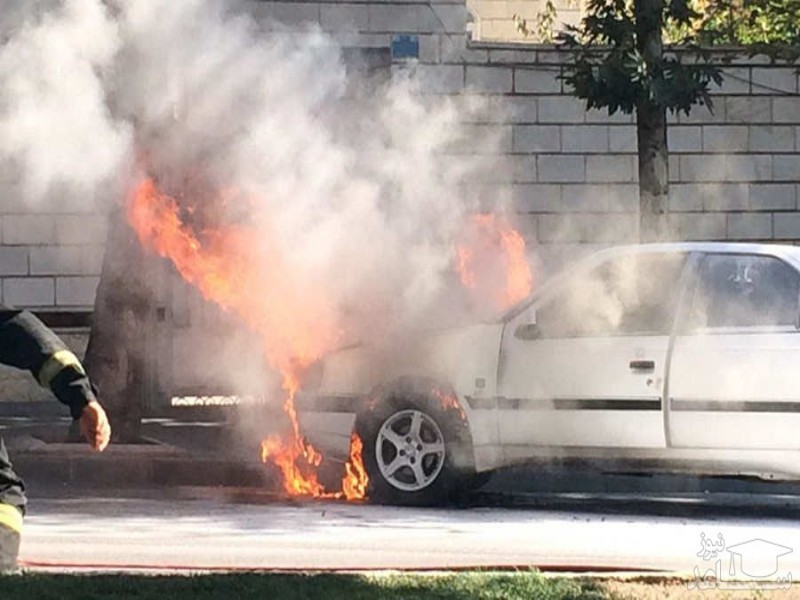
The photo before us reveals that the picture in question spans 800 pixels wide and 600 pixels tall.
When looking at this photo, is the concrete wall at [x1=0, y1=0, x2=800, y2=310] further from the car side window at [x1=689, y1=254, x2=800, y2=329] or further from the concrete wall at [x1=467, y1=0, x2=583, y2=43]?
the car side window at [x1=689, y1=254, x2=800, y2=329]

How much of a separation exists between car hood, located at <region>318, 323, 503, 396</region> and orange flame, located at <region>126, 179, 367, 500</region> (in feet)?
0.90

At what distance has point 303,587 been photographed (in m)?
7.61

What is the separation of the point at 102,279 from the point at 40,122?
2.47 m

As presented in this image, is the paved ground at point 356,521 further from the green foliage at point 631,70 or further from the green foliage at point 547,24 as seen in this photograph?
the green foliage at point 547,24

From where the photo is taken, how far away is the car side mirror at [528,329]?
37.2 ft

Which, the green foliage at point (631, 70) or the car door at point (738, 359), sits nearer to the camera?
the car door at point (738, 359)

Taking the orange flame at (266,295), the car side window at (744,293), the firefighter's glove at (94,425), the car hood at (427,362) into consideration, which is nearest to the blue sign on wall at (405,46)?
the orange flame at (266,295)

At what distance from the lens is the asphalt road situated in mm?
9188

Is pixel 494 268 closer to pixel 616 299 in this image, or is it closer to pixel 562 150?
pixel 616 299

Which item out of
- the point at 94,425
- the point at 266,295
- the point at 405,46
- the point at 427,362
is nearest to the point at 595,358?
the point at 427,362

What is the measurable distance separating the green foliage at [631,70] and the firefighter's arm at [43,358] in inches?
417

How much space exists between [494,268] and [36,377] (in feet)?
28.2

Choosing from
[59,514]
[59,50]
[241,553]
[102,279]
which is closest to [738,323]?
[241,553]

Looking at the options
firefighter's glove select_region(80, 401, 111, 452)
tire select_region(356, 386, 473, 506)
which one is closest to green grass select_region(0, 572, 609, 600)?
firefighter's glove select_region(80, 401, 111, 452)
